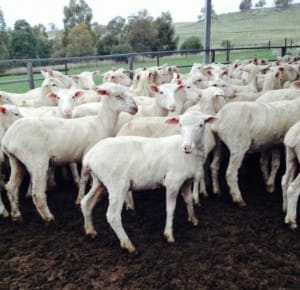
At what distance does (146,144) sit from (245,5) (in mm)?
112781

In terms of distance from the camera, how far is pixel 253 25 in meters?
83.8

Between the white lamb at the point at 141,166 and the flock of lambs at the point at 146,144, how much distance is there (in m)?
0.01

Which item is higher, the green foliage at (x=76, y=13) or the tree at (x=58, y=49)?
the green foliage at (x=76, y=13)

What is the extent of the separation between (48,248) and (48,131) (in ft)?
4.34

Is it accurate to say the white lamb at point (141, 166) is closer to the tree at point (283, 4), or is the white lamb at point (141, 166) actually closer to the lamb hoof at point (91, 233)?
the lamb hoof at point (91, 233)

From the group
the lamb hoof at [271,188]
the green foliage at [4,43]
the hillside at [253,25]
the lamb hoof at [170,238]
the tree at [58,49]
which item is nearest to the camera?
the lamb hoof at [170,238]

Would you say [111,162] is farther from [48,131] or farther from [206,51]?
[206,51]

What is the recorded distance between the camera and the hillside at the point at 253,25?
68125 millimetres

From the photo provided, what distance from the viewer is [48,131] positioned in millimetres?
4488

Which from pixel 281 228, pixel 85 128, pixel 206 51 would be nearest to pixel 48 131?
pixel 85 128

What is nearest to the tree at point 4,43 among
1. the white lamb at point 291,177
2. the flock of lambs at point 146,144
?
the flock of lambs at point 146,144

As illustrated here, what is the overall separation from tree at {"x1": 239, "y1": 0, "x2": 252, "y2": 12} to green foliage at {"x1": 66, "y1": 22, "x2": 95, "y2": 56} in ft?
234

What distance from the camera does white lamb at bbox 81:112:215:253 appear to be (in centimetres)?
378

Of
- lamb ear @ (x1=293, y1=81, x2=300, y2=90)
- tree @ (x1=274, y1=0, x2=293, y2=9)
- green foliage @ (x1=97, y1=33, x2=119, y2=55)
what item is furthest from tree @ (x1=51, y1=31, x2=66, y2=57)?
tree @ (x1=274, y1=0, x2=293, y2=9)
